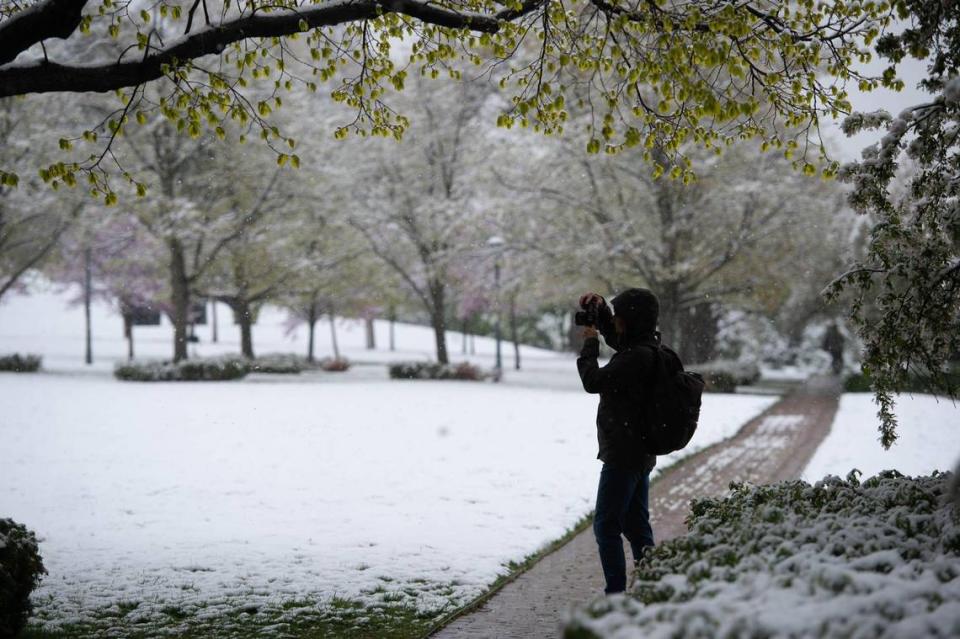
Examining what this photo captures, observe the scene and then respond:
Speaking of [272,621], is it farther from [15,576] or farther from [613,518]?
[613,518]

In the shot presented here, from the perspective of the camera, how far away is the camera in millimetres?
4661

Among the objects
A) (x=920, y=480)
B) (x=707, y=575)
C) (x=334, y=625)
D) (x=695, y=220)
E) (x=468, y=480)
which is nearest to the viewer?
(x=707, y=575)

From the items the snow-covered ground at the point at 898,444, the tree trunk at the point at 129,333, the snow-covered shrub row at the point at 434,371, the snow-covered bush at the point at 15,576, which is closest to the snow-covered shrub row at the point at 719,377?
the snow-covered ground at the point at 898,444

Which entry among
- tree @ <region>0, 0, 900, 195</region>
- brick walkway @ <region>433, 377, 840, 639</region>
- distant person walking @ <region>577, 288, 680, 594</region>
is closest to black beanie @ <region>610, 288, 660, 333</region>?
distant person walking @ <region>577, 288, 680, 594</region>

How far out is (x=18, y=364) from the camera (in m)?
24.4

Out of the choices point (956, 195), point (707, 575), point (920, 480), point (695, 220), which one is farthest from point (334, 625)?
point (695, 220)

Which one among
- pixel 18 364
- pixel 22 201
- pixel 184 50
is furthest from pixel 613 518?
pixel 18 364

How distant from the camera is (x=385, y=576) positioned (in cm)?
626

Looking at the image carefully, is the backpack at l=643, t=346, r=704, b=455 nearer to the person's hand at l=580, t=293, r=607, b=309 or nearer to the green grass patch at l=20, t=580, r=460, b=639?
the person's hand at l=580, t=293, r=607, b=309

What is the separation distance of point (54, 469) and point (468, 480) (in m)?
5.85

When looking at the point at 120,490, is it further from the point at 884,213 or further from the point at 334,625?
the point at 884,213

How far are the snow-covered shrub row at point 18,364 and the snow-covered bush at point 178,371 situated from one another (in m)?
3.43

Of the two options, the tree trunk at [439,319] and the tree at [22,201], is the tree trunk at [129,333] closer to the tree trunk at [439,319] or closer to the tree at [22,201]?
the tree at [22,201]

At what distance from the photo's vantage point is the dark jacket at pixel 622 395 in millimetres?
4426
